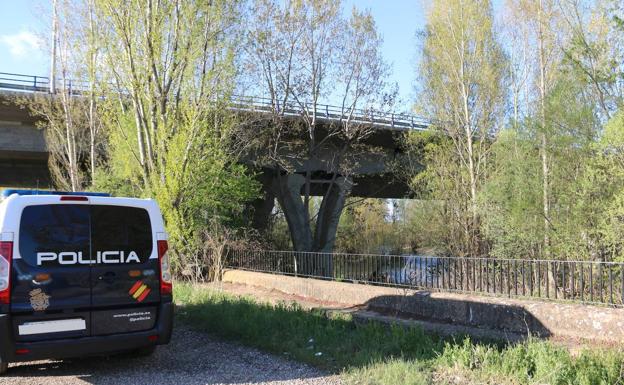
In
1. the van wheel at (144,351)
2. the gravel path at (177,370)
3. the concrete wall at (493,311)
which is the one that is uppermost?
the concrete wall at (493,311)

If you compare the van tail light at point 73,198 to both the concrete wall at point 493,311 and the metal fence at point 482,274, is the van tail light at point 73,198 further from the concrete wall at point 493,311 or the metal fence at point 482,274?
the metal fence at point 482,274

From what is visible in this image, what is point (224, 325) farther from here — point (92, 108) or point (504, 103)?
point (504, 103)

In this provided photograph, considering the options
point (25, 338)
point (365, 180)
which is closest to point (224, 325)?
point (25, 338)

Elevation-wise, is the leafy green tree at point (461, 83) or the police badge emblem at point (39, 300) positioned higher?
the leafy green tree at point (461, 83)

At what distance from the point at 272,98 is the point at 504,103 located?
10.5m

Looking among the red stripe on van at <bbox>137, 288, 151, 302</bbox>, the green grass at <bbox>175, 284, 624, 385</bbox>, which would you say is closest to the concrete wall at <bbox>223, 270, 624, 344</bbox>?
the green grass at <bbox>175, 284, 624, 385</bbox>

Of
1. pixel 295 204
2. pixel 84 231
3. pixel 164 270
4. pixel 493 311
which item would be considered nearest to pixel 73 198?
pixel 84 231

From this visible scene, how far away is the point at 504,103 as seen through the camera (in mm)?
24375

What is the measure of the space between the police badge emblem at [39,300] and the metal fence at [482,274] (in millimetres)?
7589

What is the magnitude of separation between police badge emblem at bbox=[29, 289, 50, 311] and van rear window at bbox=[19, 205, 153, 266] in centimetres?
30

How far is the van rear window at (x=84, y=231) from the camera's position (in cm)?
566

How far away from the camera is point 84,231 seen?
6035 mm

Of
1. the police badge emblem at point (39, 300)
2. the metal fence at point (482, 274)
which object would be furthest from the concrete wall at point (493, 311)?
the police badge emblem at point (39, 300)

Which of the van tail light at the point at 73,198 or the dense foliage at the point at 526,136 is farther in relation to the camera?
the dense foliage at the point at 526,136
